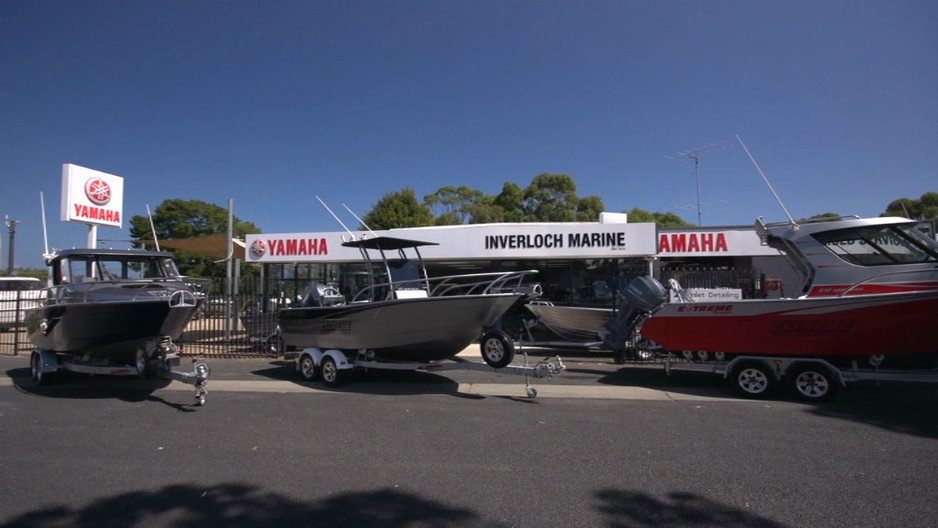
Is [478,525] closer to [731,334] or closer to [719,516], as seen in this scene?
[719,516]

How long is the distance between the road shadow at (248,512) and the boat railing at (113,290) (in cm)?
468

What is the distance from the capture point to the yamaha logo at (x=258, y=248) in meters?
16.8

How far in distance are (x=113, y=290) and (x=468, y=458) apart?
6.74 metres

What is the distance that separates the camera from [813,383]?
7867 mm

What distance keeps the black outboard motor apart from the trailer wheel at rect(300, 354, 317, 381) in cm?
571

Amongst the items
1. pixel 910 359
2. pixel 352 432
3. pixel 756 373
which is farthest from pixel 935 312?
pixel 352 432

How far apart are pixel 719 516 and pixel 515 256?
37.4 ft

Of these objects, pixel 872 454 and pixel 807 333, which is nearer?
pixel 872 454

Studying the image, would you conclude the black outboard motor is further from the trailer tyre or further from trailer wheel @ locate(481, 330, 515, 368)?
the trailer tyre

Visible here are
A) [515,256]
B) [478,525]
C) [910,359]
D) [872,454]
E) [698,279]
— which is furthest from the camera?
[515,256]

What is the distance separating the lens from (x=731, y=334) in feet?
27.5

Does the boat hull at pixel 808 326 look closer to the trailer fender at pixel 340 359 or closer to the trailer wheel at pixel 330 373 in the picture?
the trailer fender at pixel 340 359

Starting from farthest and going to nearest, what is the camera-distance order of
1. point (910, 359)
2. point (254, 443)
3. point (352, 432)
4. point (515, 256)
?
point (515, 256) < point (910, 359) < point (352, 432) < point (254, 443)

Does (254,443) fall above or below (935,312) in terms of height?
below
